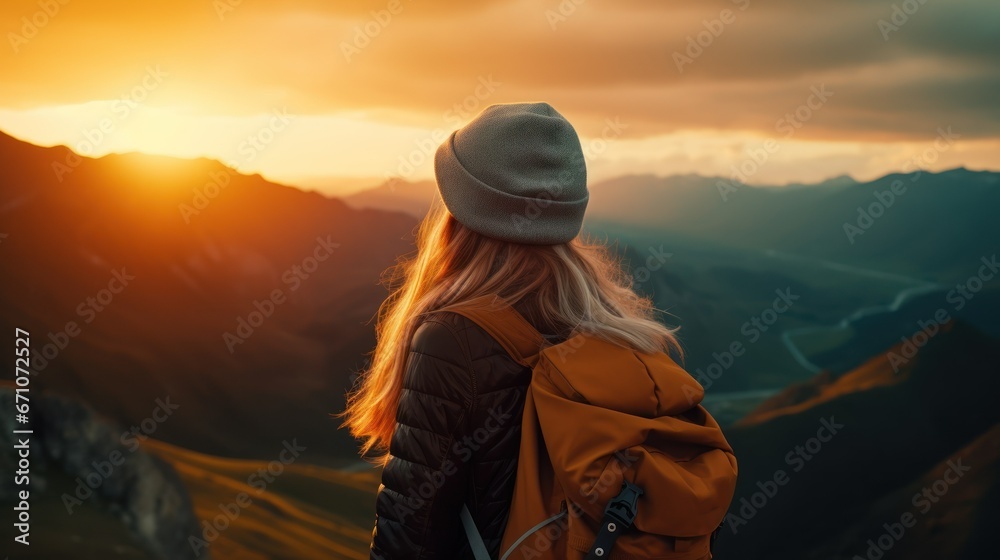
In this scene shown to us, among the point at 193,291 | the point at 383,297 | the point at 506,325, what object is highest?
the point at 506,325

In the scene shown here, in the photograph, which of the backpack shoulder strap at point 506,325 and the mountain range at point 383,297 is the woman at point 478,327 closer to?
the backpack shoulder strap at point 506,325

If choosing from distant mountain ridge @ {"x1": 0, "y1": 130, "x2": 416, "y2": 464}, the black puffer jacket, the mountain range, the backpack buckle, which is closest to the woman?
the black puffer jacket

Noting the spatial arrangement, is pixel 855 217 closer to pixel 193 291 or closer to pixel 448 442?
pixel 193 291

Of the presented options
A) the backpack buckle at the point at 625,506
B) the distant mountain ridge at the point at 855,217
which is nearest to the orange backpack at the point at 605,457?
the backpack buckle at the point at 625,506

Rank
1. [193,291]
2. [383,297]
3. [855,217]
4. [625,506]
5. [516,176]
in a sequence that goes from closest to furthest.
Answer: [625,506] → [516,176] → [193,291] → [383,297] → [855,217]

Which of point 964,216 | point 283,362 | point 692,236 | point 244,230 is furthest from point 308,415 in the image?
point 964,216

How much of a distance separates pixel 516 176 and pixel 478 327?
1.01 feet

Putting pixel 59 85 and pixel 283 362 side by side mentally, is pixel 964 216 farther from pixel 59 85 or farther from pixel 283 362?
pixel 59 85

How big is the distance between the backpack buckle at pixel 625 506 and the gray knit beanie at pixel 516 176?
491mm

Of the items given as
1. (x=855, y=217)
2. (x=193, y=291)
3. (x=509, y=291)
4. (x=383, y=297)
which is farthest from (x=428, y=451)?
(x=855, y=217)

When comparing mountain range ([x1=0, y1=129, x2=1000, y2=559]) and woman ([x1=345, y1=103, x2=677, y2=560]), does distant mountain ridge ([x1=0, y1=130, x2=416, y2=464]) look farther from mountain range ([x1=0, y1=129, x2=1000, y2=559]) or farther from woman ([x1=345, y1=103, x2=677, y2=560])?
woman ([x1=345, y1=103, x2=677, y2=560])

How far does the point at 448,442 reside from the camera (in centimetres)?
141

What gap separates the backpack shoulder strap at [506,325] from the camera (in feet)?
4.71

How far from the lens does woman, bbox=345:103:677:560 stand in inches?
55.6
